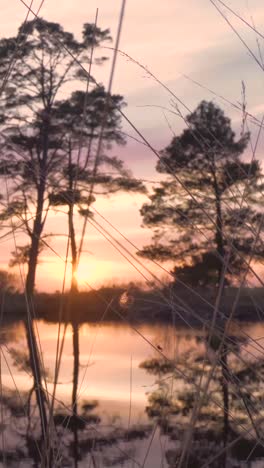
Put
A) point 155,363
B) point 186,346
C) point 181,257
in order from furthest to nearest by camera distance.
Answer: point 181,257
point 186,346
point 155,363

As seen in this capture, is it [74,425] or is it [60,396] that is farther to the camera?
[60,396]

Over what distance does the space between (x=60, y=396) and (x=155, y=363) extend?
1583 millimetres

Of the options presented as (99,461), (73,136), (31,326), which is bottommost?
(99,461)

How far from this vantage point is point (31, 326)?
170 cm

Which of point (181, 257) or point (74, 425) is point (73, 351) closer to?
point (74, 425)

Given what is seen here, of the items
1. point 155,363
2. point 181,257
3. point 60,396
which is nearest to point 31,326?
point 60,396

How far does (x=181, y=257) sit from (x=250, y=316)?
4176mm

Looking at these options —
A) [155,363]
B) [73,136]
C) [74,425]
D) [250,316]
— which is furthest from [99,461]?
[73,136]

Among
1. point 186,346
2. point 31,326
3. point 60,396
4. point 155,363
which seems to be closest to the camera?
point 31,326

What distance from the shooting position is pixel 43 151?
1836 cm

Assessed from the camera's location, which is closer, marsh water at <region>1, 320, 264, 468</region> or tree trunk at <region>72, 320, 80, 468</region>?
marsh water at <region>1, 320, 264, 468</region>

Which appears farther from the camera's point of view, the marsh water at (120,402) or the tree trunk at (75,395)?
the tree trunk at (75,395)

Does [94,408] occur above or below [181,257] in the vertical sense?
below

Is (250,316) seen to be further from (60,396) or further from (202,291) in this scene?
(60,396)
